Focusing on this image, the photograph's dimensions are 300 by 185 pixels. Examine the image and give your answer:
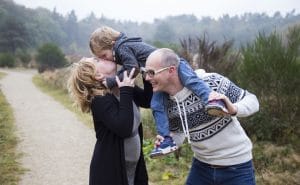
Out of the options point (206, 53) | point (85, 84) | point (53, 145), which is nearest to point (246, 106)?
point (85, 84)

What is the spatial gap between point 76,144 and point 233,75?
11.2 feet

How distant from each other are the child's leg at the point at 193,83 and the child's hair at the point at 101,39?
0.69 meters

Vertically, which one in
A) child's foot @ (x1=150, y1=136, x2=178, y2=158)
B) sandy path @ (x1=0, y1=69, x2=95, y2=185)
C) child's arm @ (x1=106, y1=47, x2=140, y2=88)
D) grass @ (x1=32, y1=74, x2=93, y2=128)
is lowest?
grass @ (x1=32, y1=74, x2=93, y2=128)

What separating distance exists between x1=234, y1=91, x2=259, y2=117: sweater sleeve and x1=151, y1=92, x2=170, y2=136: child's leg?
439 millimetres

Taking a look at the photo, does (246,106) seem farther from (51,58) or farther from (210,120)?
(51,58)

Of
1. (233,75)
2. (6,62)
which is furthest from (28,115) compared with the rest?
(6,62)

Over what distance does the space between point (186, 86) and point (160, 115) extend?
0.24 metres

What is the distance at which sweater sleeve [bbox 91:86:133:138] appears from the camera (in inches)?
107

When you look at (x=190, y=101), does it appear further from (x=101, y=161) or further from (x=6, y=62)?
(x=6, y=62)

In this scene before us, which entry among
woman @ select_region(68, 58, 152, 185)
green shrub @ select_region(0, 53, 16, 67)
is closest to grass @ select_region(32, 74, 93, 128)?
woman @ select_region(68, 58, 152, 185)

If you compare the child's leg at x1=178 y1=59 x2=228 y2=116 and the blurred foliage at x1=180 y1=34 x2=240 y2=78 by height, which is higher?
the child's leg at x1=178 y1=59 x2=228 y2=116

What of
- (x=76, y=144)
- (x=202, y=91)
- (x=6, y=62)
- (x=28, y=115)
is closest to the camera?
(x=202, y=91)

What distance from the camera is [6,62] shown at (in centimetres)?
4809

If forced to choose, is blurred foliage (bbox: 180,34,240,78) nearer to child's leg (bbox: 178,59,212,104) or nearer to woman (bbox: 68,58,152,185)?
woman (bbox: 68,58,152,185)
